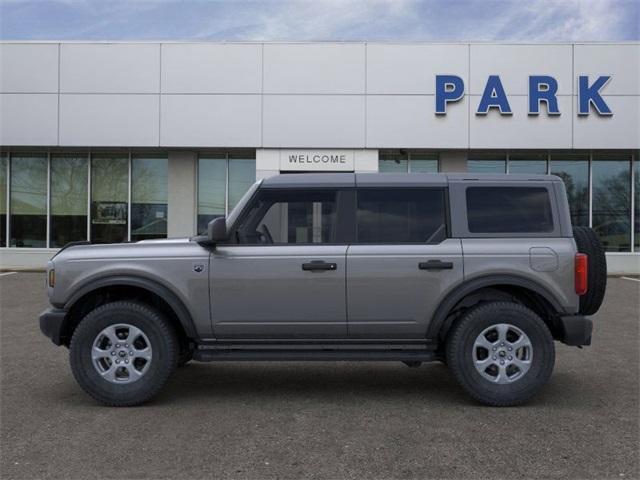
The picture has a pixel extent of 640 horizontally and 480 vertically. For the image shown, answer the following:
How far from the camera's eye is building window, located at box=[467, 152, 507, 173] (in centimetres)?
1712

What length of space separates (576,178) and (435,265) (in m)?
14.3

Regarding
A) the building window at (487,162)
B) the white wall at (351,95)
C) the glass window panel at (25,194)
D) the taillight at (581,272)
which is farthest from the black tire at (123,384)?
the glass window panel at (25,194)

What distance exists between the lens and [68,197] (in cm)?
1767

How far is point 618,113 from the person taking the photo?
16141mm

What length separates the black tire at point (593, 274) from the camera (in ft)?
16.0

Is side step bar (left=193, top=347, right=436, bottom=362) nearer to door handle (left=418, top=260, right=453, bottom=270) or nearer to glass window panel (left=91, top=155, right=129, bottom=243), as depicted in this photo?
door handle (left=418, top=260, right=453, bottom=270)

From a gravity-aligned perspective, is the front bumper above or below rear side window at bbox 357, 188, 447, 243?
below

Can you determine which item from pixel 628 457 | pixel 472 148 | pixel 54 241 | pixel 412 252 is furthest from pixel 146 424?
pixel 54 241

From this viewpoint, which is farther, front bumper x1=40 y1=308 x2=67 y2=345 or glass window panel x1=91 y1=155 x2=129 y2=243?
glass window panel x1=91 y1=155 x2=129 y2=243

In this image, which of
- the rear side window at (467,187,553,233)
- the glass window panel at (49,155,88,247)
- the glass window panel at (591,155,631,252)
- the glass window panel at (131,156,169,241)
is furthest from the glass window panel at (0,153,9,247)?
the glass window panel at (591,155,631,252)

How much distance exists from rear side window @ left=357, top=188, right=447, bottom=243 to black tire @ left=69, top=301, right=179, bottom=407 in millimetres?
1847

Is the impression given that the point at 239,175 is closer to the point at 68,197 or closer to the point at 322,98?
the point at 322,98

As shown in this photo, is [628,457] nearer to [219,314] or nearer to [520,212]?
[520,212]

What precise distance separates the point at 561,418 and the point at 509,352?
0.62 m
